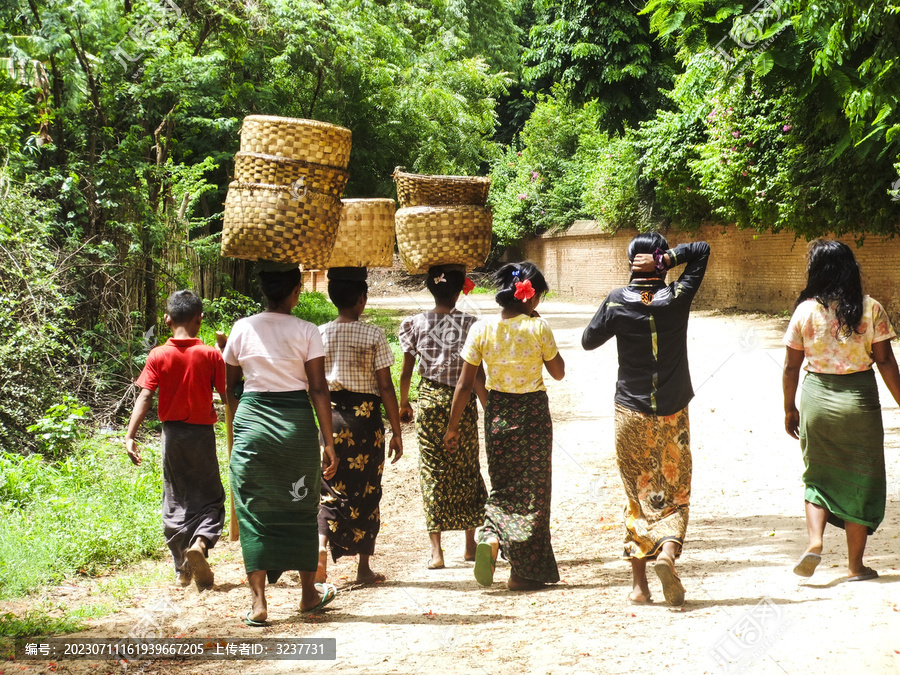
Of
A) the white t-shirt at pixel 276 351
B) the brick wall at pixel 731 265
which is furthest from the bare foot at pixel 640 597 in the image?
the brick wall at pixel 731 265

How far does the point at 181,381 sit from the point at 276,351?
112 centimetres

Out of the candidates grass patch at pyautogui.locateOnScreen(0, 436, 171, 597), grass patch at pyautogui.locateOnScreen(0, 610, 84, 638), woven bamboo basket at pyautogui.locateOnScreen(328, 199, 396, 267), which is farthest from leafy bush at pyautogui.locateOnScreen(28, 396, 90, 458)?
woven bamboo basket at pyautogui.locateOnScreen(328, 199, 396, 267)

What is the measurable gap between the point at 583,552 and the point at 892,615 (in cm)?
214

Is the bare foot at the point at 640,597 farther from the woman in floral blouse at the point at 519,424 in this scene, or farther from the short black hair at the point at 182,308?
the short black hair at the point at 182,308

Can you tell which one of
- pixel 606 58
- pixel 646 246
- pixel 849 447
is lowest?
pixel 849 447

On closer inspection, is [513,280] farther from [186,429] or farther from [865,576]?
[865,576]

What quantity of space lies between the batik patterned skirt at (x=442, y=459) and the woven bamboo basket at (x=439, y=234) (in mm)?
796

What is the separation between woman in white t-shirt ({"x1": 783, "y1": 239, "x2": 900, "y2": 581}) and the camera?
4.42 meters

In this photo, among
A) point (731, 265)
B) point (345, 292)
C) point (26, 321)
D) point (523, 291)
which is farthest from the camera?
point (731, 265)

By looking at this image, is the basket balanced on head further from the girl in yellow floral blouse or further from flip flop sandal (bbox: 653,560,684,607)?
flip flop sandal (bbox: 653,560,684,607)

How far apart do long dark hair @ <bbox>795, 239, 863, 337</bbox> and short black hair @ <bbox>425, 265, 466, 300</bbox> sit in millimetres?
1994

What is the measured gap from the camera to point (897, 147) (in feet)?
32.4

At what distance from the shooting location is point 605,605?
4375 mm

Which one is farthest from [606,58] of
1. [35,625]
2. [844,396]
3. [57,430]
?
[35,625]
